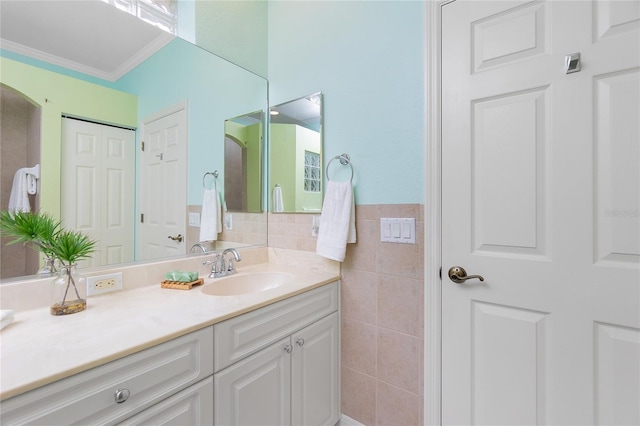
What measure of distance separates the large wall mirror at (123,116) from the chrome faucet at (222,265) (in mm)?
178

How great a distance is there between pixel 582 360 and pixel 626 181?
0.65 metres

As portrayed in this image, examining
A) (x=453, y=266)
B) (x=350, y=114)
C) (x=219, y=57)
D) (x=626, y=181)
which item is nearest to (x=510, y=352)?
(x=453, y=266)

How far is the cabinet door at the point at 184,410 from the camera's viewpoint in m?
0.82

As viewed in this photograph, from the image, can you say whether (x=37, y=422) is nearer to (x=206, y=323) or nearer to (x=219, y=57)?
(x=206, y=323)

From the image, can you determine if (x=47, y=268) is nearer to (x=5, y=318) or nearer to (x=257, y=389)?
(x=5, y=318)

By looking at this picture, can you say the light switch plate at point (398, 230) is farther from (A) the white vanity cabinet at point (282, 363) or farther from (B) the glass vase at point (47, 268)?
(B) the glass vase at point (47, 268)

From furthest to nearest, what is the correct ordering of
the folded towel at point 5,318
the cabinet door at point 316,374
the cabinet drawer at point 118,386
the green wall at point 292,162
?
the green wall at point 292,162 < the cabinet door at point 316,374 < the folded towel at point 5,318 < the cabinet drawer at point 118,386

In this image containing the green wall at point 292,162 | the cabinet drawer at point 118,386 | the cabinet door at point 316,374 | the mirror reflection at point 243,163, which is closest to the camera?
the cabinet drawer at point 118,386

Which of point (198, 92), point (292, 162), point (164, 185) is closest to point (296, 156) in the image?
point (292, 162)

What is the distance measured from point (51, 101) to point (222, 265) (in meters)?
Result: 1.02

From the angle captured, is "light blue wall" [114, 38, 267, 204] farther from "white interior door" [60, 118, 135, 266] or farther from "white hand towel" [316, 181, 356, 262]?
"white hand towel" [316, 181, 356, 262]

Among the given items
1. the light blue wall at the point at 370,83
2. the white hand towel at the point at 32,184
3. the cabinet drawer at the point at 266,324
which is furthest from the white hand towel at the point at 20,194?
the light blue wall at the point at 370,83

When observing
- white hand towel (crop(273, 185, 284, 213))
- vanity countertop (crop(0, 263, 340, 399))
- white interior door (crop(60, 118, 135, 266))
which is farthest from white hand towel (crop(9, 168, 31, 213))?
white hand towel (crop(273, 185, 284, 213))

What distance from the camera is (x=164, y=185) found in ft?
4.87
